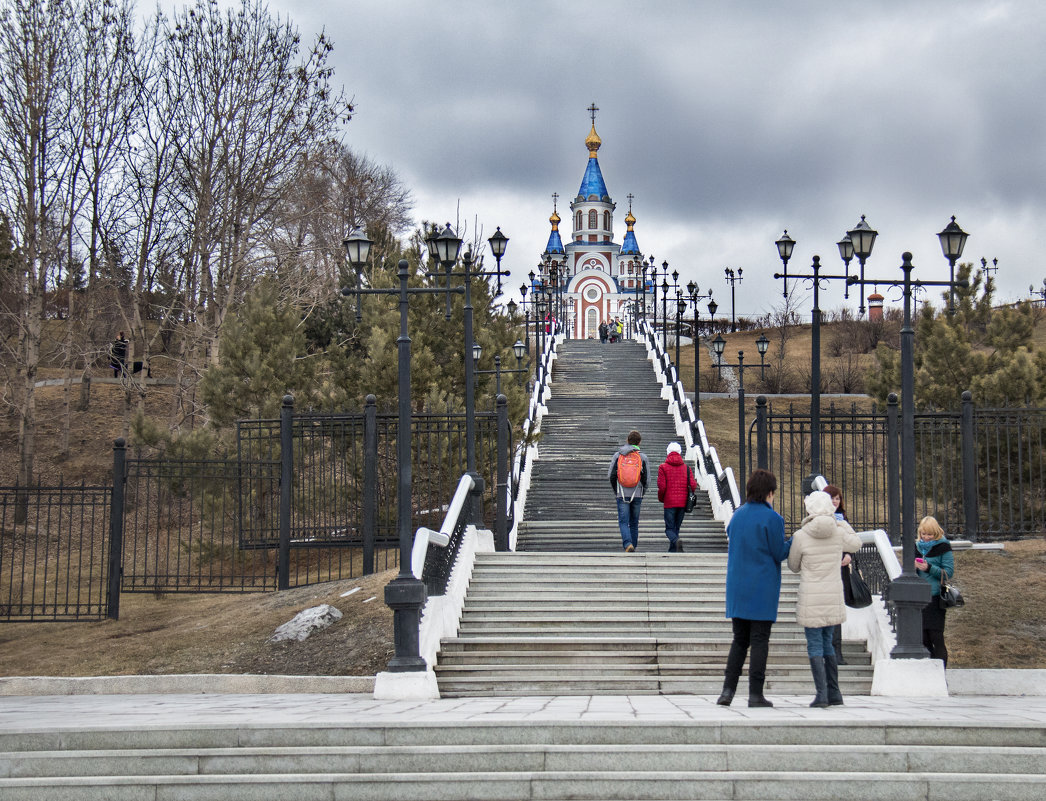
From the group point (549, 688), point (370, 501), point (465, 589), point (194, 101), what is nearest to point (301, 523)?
point (370, 501)

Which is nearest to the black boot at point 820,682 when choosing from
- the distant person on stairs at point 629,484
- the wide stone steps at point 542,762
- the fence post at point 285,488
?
the wide stone steps at point 542,762

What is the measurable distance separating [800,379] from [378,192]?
22.6 m

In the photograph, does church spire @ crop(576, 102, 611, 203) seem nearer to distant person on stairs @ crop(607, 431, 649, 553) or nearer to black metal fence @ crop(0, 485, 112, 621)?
black metal fence @ crop(0, 485, 112, 621)

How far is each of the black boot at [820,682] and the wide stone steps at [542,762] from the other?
3.27ft

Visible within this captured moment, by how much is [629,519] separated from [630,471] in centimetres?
83

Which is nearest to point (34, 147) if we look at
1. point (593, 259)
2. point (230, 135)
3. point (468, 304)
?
point (230, 135)

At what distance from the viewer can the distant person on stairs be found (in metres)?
14.5

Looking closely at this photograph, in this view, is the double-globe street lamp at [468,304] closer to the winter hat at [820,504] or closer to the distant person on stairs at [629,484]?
the distant person on stairs at [629,484]

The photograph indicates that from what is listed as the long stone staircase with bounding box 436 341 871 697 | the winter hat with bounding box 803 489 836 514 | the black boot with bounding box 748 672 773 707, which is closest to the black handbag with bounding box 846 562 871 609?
the long stone staircase with bounding box 436 341 871 697

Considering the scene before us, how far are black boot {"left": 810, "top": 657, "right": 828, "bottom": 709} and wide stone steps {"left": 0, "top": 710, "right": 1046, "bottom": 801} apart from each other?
996mm

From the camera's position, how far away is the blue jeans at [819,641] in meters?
8.10

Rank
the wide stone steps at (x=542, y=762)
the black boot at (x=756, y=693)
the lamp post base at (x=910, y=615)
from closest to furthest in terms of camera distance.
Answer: the wide stone steps at (x=542, y=762)
the black boot at (x=756, y=693)
the lamp post base at (x=910, y=615)

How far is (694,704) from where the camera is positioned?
8453mm

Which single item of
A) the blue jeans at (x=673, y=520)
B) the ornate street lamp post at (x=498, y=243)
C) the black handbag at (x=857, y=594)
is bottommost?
the black handbag at (x=857, y=594)
